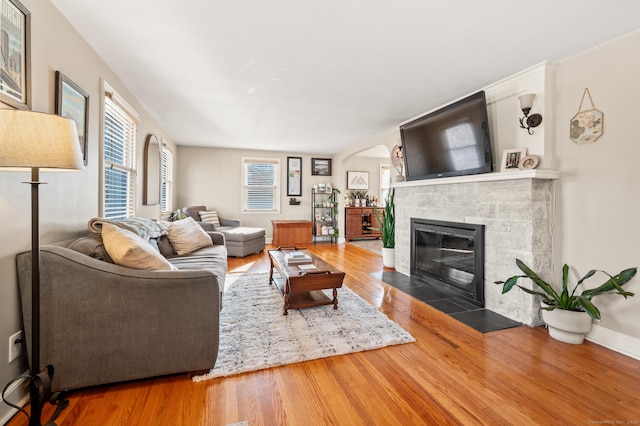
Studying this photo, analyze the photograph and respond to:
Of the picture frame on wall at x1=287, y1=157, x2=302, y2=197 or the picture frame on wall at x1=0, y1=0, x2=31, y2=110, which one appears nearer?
the picture frame on wall at x1=0, y1=0, x2=31, y2=110

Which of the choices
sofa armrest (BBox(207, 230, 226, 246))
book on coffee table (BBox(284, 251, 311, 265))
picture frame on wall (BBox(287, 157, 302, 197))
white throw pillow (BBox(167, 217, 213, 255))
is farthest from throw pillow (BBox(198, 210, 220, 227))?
book on coffee table (BBox(284, 251, 311, 265))

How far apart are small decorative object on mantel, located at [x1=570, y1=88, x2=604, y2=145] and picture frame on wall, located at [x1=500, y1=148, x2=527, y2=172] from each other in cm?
35

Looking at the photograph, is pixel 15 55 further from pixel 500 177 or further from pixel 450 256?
pixel 450 256

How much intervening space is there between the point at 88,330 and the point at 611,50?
3.79m

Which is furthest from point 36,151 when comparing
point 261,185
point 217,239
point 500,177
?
point 261,185

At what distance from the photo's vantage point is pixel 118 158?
287 centimetres

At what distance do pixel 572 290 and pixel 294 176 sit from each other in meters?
5.53

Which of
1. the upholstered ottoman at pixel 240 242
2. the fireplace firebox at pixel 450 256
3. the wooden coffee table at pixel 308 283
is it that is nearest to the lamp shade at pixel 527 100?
the fireplace firebox at pixel 450 256

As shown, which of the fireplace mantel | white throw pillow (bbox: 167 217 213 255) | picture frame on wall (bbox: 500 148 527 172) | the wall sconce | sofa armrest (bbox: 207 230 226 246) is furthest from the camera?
sofa armrest (bbox: 207 230 226 246)

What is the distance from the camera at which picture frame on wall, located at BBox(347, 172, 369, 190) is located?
24.5 ft

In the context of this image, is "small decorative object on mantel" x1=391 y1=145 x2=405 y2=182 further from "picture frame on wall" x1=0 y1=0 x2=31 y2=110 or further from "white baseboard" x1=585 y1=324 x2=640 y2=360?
"picture frame on wall" x1=0 y1=0 x2=31 y2=110

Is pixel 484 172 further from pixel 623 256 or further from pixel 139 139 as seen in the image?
pixel 139 139

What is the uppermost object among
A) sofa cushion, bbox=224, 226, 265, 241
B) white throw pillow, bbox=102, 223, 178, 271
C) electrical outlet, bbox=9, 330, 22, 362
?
white throw pillow, bbox=102, 223, 178, 271

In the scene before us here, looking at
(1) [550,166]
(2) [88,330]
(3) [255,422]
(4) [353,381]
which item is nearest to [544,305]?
(1) [550,166]
